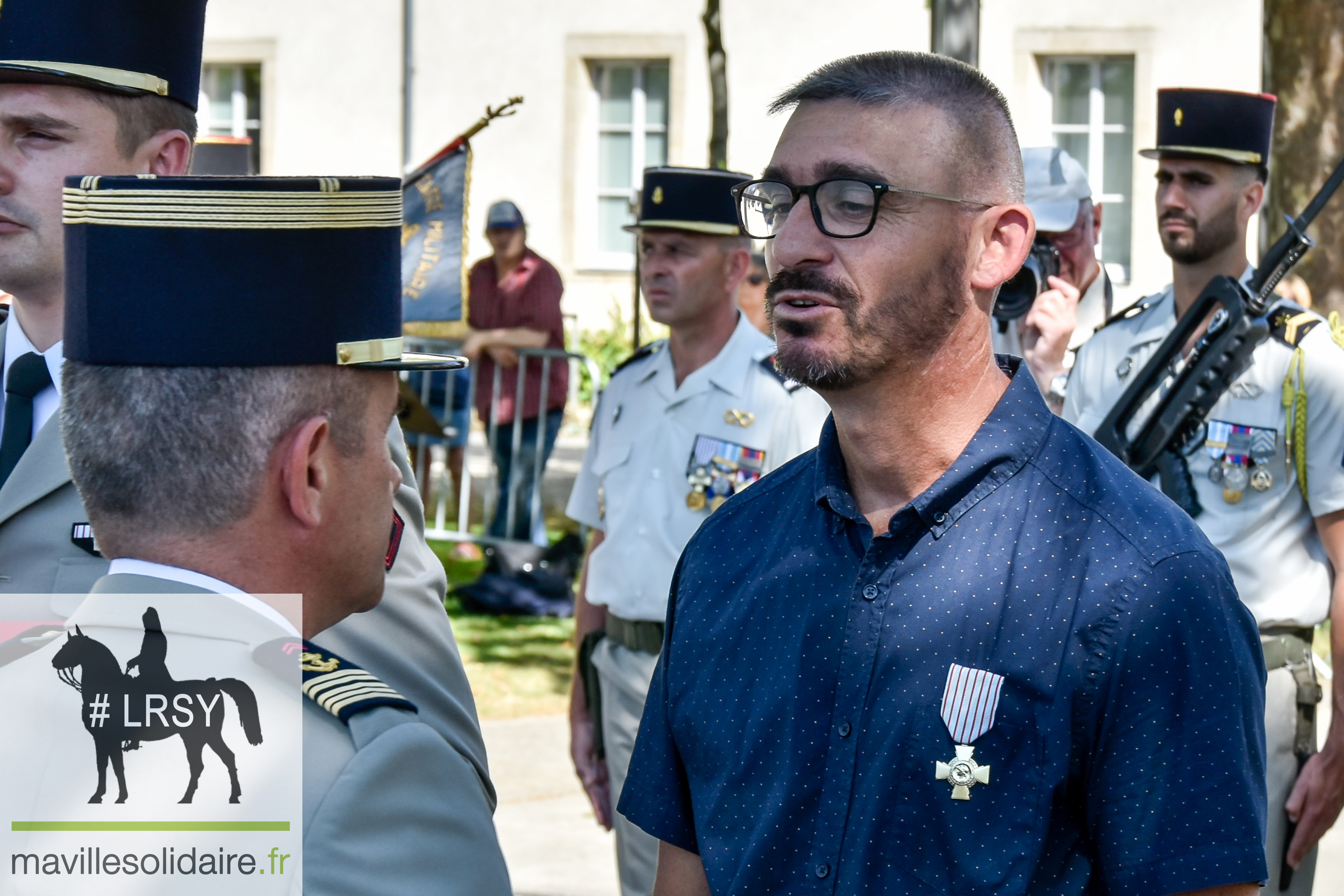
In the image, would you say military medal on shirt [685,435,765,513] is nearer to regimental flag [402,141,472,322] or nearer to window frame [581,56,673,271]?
regimental flag [402,141,472,322]

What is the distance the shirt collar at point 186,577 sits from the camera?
4.86ft

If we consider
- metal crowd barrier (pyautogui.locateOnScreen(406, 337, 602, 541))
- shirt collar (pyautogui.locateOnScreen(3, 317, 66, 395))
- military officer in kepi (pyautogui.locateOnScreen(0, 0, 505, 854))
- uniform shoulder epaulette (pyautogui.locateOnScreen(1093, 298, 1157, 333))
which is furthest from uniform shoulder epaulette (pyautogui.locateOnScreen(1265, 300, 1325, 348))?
metal crowd barrier (pyautogui.locateOnScreen(406, 337, 602, 541))

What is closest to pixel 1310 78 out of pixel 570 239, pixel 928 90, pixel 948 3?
pixel 948 3

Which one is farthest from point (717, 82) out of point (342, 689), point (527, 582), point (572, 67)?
point (572, 67)

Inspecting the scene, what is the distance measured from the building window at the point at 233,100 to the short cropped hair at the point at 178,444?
17.7 meters

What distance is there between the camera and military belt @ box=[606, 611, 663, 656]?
407cm

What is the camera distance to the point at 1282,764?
362cm

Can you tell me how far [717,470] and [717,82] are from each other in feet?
14.5

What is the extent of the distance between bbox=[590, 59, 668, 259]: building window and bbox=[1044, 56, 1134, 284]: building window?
441 centimetres

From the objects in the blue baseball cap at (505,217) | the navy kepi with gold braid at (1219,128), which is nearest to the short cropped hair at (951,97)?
the navy kepi with gold braid at (1219,128)

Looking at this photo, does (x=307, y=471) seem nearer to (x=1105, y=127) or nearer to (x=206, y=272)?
(x=206, y=272)

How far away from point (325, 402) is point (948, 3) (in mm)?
3040

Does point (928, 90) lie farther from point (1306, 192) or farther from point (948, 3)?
point (1306, 192)

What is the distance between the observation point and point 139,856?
145 centimetres
